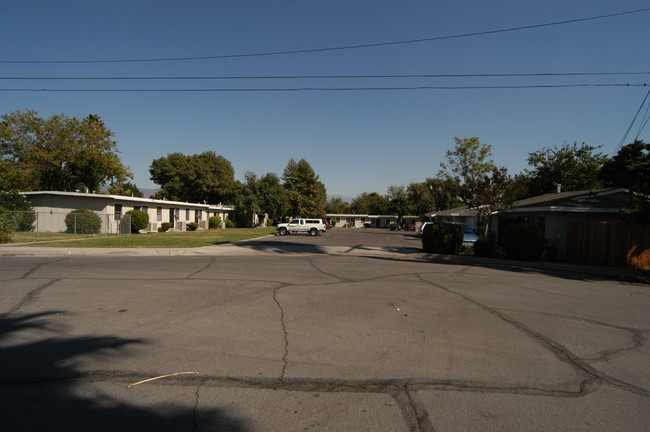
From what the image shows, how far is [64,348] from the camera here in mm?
5199

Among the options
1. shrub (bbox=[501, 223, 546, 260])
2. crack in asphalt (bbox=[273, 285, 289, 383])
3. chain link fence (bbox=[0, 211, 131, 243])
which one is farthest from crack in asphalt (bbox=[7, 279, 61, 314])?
shrub (bbox=[501, 223, 546, 260])

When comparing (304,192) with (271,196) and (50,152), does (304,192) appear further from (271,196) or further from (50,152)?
(50,152)

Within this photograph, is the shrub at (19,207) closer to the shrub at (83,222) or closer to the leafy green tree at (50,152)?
the shrub at (83,222)

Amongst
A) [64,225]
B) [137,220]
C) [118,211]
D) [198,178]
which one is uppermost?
[198,178]

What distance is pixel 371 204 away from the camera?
314ft

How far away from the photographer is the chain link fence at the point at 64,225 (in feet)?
84.7

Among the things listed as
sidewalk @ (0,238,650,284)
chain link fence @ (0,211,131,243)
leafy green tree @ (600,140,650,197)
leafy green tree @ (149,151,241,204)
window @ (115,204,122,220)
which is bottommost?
sidewalk @ (0,238,650,284)

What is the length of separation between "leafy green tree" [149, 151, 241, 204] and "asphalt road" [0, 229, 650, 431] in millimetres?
55544

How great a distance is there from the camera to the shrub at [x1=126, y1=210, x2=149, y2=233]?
32906 millimetres

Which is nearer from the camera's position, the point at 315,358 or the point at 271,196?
the point at 315,358

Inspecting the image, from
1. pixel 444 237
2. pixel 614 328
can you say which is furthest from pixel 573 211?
pixel 614 328

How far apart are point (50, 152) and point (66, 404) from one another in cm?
4361

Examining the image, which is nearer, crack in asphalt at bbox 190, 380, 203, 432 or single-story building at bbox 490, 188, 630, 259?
crack in asphalt at bbox 190, 380, 203, 432

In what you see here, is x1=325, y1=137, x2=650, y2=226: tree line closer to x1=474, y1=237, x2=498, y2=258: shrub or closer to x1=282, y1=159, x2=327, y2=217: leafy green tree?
x1=474, y1=237, x2=498, y2=258: shrub
